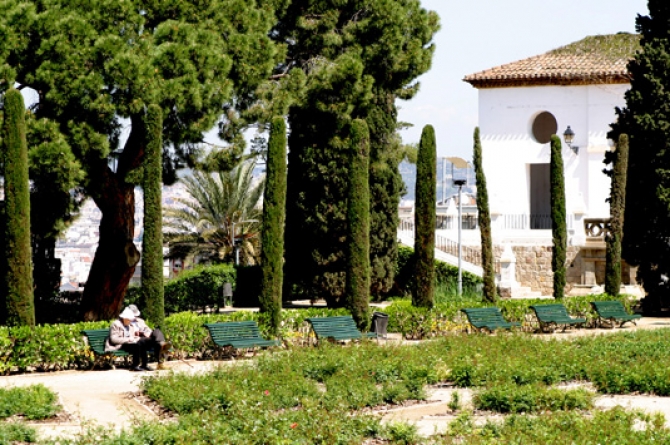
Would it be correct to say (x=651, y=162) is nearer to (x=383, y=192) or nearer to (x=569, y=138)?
(x=569, y=138)

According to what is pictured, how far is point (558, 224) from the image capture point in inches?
1048

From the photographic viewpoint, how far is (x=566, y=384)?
14.3 metres

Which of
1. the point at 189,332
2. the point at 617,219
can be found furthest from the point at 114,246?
the point at 617,219

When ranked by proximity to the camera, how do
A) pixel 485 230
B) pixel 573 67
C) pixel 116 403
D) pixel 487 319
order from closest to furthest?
pixel 116 403 < pixel 487 319 < pixel 485 230 < pixel 573 67

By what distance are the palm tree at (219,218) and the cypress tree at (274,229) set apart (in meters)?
20.2

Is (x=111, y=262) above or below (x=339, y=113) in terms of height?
below

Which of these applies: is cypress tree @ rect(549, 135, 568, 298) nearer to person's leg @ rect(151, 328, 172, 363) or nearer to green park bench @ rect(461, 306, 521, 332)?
green park bench @ rect(461, 306, 521, 332)

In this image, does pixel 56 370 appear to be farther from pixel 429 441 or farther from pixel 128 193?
pixel 429 441

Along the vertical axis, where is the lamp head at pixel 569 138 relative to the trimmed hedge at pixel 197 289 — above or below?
above

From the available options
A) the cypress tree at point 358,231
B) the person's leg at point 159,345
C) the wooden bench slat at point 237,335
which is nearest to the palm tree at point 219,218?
the cypress tree at point 358,231

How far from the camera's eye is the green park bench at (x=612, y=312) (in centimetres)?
2458

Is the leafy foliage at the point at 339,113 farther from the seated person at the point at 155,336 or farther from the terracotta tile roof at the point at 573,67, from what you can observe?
the seated person at the point at 155,336

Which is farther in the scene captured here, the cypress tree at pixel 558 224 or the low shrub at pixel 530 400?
the cypress tree at pixel 558 224

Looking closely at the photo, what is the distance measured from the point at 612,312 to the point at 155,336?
11897 millimetres
